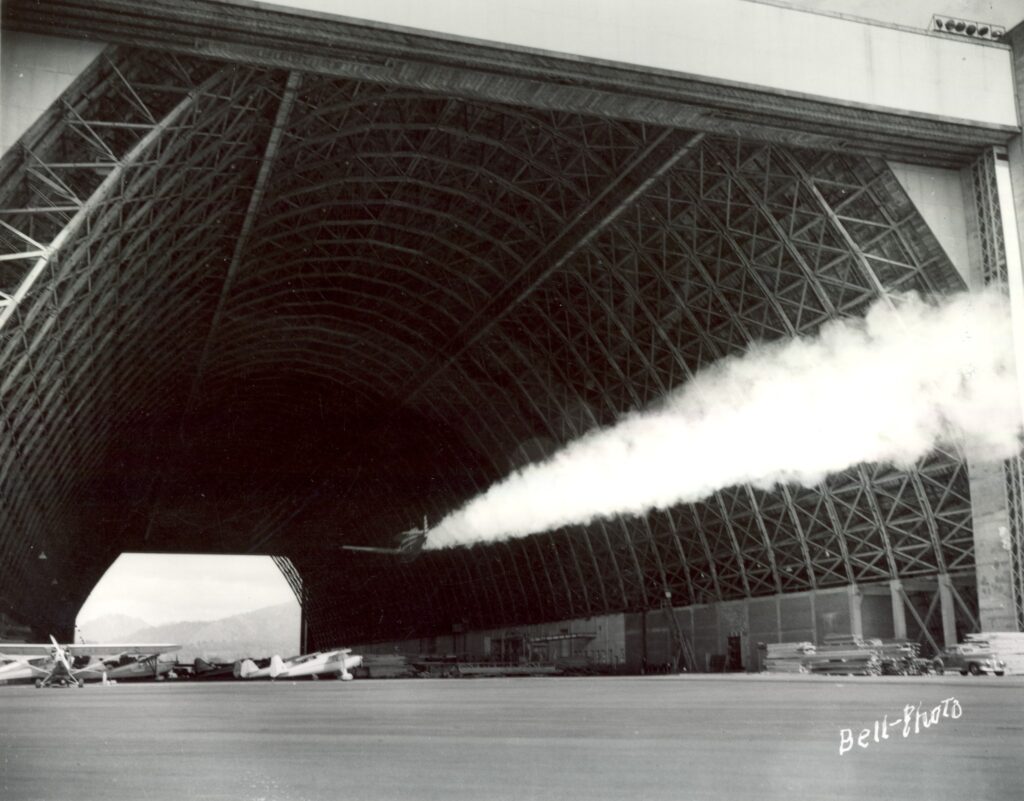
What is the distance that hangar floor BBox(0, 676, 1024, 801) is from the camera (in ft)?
21.3

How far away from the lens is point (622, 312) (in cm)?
4106

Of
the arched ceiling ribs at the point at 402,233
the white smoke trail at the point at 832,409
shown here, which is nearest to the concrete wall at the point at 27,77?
the arched ceiling ribs at the point at 402,233

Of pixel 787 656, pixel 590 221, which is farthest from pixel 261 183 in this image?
pixel 787 656

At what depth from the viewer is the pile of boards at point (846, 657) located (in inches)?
1299

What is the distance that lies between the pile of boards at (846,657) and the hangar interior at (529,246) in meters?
1.71

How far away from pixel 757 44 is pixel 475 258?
19.8m

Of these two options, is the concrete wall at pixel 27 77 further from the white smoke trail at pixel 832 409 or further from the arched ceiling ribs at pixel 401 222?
the white smoke trail at pixel 832 409

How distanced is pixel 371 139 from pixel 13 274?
Result: 41.7 feet

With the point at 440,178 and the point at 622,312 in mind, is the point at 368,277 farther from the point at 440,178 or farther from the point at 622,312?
the point at 622,312

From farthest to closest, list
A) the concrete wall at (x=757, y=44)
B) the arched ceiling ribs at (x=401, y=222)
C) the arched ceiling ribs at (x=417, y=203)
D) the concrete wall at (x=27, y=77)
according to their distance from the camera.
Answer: the arched ceiling ribs at (x=401, y=222)
the arched ceiling ribs at (x=417, y=203)
the concrete wall at (x=757, y=44)
the concrete wall at (x=27, y=77)

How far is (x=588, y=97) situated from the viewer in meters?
24.0

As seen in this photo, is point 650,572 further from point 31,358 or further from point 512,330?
point 31,358

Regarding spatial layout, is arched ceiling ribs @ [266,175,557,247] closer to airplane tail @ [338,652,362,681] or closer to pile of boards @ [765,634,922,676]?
pile of boards @ [765,634,922,676]

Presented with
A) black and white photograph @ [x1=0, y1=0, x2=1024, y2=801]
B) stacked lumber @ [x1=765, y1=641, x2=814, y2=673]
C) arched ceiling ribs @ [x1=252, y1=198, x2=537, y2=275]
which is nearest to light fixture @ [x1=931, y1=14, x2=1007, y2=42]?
black and white photograph @ [x1=0, y1=0, x2=1024, y2=801]
